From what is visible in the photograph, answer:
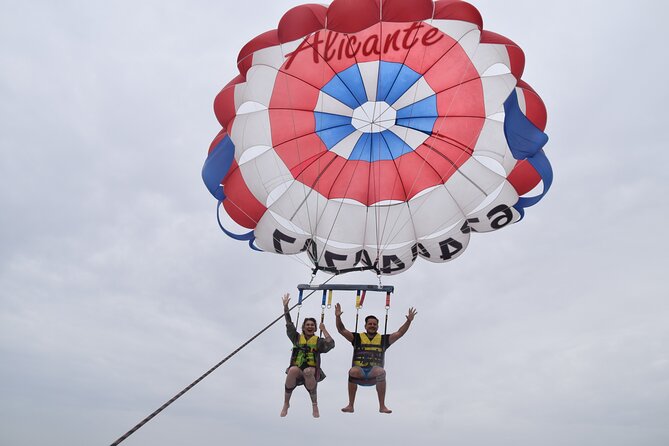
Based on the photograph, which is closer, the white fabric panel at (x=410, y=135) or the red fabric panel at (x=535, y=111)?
the red fabric panel at (x=535, y=111)

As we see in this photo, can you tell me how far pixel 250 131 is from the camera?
8469mm

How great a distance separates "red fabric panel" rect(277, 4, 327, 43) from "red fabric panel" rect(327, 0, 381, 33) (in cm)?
19

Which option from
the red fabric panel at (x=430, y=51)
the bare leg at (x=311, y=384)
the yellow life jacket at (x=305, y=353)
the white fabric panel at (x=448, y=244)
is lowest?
the bare leg at (x=311, y=384)

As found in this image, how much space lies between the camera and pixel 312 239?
896 centimetres

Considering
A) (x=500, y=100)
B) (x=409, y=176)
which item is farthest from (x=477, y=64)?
(x=409, y=176)

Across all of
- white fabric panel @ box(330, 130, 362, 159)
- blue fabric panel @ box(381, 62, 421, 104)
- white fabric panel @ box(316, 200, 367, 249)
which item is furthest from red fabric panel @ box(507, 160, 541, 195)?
white fabric panel @ box(330, 130, 362, 159)

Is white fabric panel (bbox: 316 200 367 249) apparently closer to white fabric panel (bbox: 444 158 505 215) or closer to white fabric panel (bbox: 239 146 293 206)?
white fabric panel (bbox: 239 146 293 206)

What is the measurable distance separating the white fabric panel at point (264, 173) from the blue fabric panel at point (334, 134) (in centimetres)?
74

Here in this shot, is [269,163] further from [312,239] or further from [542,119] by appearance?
[542,119]

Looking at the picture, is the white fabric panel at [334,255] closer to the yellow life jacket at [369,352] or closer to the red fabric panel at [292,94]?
the yellow life jacket at [369,352]

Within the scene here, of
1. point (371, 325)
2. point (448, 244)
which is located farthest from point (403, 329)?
point (448, 244)

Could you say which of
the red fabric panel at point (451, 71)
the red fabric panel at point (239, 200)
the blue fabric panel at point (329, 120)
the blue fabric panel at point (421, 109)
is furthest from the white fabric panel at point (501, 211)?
the red fabric panel at point (239, 200)

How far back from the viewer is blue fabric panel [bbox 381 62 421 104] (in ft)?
26.5

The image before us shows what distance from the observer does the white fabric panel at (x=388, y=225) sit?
350 inches
